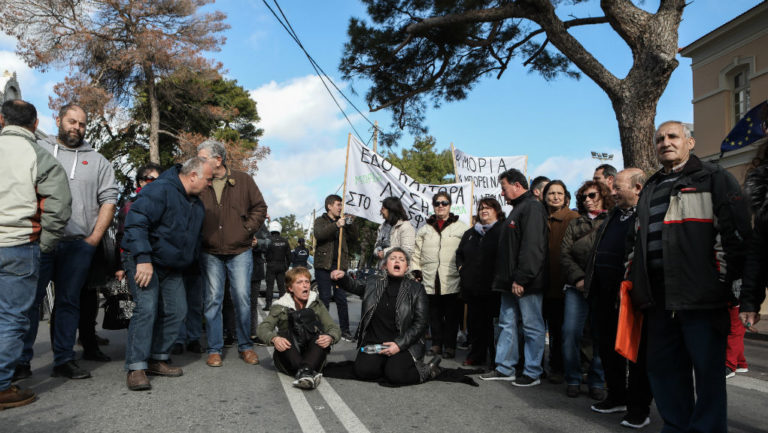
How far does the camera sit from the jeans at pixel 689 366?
3.10 metres

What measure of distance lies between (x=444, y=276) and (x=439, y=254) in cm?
29

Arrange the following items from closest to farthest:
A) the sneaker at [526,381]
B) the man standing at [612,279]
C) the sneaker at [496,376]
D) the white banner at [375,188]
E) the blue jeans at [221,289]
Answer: the man standing at [612,279], the sneaker at [526,381], the sneaker at [496,376], the blue jeans at [221,289], the white banner at [375,188]

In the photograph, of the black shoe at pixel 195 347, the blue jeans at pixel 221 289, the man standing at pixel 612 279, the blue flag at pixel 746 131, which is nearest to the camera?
the man standing at pixel 612 279

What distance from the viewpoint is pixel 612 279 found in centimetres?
439

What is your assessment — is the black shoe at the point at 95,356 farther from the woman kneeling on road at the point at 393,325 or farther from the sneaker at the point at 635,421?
the sneaker at the point at 635,421

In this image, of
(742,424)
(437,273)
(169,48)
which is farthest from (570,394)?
(169,48)

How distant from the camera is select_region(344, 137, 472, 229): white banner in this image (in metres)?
9.14

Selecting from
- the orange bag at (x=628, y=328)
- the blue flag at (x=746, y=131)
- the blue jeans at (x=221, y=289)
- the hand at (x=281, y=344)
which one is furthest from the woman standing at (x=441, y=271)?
the blue flag at (x=746, y=131)

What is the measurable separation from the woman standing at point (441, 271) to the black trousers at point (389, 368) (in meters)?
1.82

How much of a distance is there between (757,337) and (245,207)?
924cm

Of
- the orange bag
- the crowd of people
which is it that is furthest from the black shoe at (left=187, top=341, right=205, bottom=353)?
the orange bag

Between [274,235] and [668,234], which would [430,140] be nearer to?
[274,235]

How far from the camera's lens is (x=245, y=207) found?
240 inches

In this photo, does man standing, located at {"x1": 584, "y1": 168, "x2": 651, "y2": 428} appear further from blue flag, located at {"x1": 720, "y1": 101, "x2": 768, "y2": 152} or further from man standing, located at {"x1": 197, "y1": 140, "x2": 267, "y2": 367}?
blue flag, located at {"x1": 720, "y1": 101, "x2": 768, "y2": 152}
